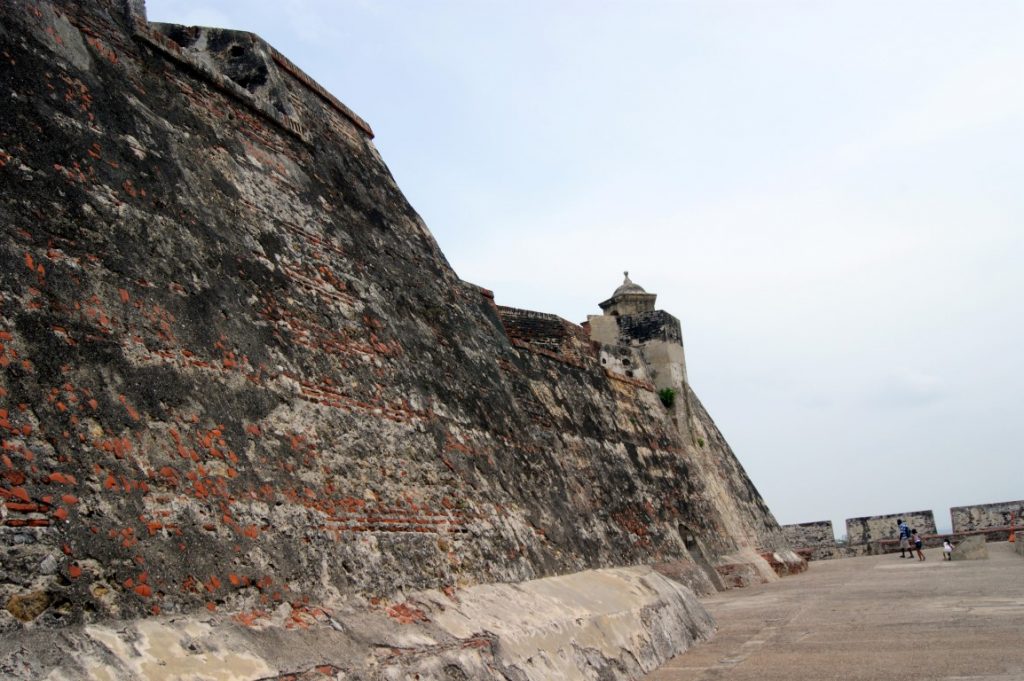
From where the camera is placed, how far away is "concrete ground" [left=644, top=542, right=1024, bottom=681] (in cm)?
621

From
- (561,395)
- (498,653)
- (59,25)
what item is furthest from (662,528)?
(59,25)

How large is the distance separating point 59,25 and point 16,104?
105 centimetres

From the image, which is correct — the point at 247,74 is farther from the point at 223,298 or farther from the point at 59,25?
the point at 223,298

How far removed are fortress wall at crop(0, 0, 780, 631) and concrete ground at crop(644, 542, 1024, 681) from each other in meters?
1.71

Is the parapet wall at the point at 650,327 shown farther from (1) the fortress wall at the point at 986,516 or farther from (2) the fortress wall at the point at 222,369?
(1) the fortress wall at the point at 986,516

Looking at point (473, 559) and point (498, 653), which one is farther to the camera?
point (473, 559)

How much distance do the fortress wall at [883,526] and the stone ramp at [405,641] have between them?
68.0 feet

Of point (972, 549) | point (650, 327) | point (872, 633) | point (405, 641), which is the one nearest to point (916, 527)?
point (972, 549)

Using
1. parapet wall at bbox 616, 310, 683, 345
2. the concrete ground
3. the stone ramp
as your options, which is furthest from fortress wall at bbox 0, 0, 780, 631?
parapet wall at bbox 616, 310, 683, 345

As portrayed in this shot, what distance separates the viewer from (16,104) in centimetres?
462

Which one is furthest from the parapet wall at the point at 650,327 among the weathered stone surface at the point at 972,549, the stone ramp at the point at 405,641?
the stone ramp at the point at 405,641

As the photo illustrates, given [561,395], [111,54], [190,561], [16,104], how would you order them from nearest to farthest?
[190,561]
[16,104]
[111,54]
[561,395]

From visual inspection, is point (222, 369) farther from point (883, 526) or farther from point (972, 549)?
point (883, 526)

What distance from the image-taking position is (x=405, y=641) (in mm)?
4707
